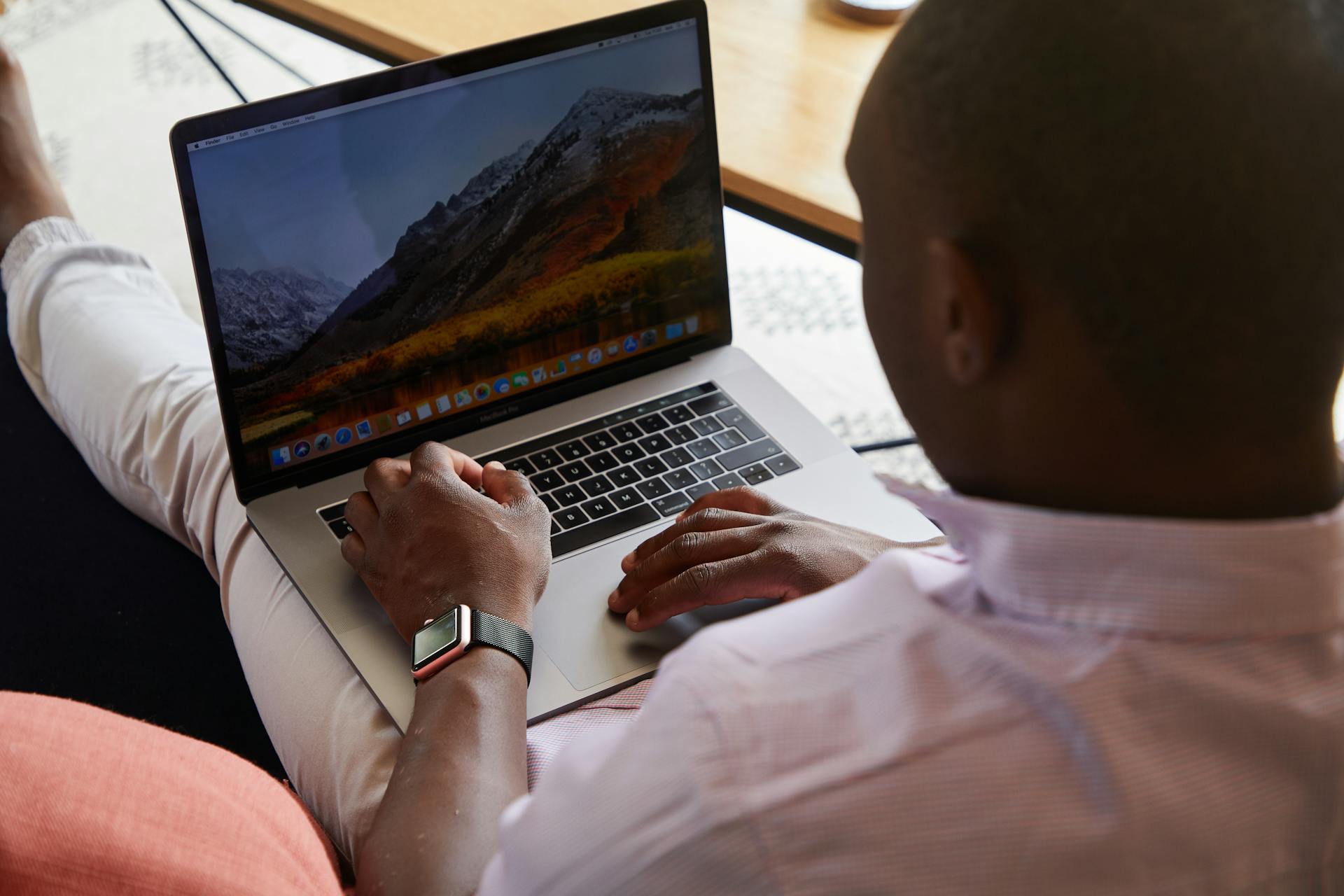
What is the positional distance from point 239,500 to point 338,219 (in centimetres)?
26

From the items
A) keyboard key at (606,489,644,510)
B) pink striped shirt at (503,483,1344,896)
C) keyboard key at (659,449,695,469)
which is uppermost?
pink striped shirt at (503,483,1344,896)

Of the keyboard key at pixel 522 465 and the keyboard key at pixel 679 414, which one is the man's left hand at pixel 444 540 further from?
the keyboard key at pixel 679 414

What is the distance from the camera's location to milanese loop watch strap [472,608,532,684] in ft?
2.62

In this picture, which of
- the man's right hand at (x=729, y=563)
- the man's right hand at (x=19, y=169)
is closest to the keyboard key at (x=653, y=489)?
the man's right hand at (x=729, y=563)

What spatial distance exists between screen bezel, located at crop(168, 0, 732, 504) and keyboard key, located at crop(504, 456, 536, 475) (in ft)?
0.19

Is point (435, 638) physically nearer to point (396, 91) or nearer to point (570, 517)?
point (570, 517)

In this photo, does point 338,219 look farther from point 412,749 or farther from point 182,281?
point 182,281

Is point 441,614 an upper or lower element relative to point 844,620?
lower

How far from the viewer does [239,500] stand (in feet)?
3.17

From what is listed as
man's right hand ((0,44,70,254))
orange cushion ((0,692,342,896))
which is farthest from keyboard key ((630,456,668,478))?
man's right hand ((0,44,70,254))

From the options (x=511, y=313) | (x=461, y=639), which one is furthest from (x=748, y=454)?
(x=461, y=639)

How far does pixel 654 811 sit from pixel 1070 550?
0.20 meters

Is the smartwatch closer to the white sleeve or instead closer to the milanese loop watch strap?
the milanese loop watch strap

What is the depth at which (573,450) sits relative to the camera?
103 centimetres
